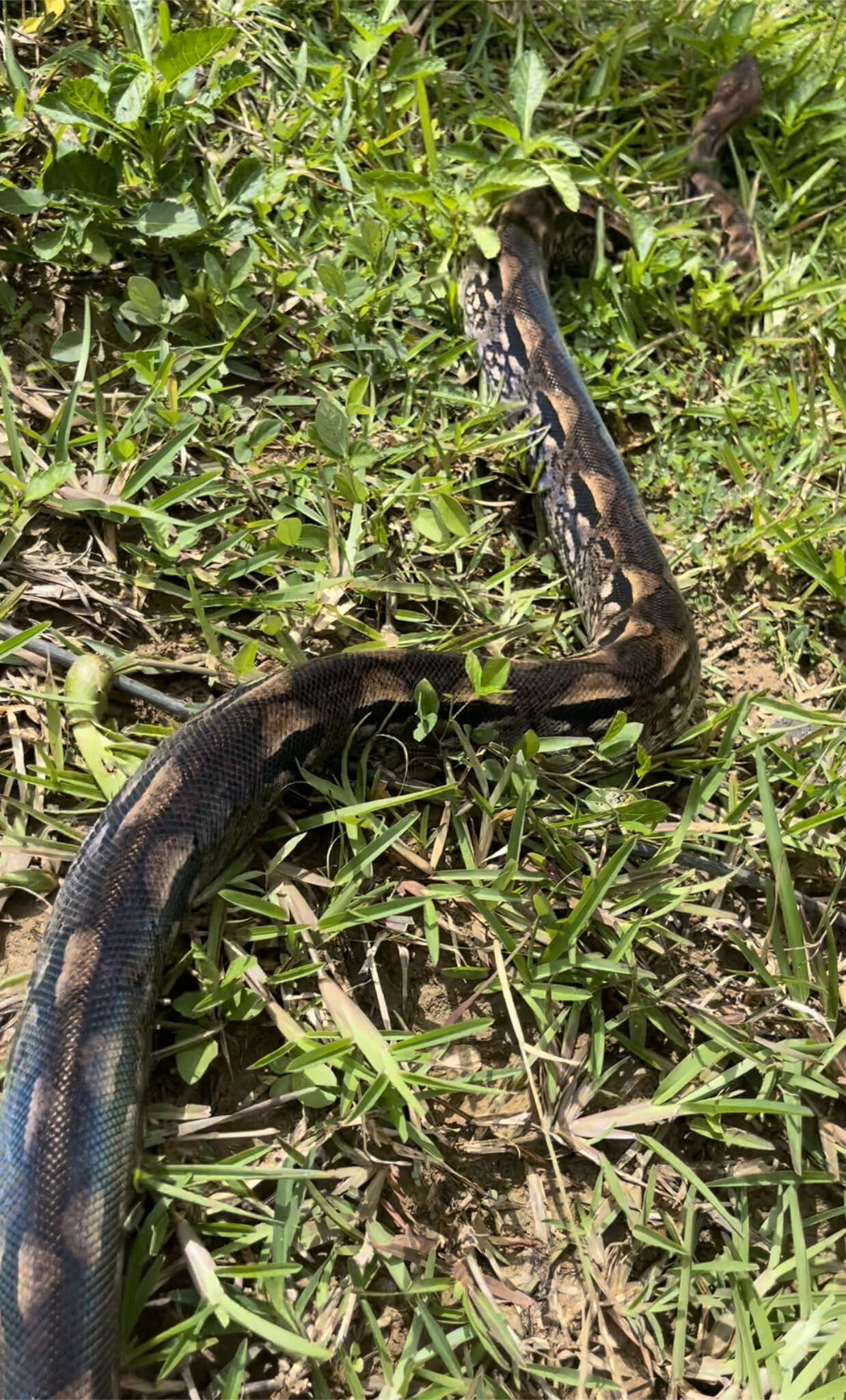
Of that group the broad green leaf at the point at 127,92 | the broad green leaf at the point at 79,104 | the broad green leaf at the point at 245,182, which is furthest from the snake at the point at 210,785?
the broad green leaf at the point at 79,104

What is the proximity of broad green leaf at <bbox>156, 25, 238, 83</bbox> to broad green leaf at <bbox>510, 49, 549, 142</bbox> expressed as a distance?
140 cm

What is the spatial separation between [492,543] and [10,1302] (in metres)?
3.01

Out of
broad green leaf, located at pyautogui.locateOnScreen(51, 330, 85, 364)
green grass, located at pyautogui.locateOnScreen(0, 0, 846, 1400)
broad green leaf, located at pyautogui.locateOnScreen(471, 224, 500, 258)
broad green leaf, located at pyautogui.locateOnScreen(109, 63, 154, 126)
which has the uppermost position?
broad green leaf, located at pyautogui.locateOnScreen(109, 63, 154, 126)

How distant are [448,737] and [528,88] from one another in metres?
3.13

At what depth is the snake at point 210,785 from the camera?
2.30m

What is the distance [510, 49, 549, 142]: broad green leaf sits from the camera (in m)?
4.59

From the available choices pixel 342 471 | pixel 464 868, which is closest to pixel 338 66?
pixel 342 471

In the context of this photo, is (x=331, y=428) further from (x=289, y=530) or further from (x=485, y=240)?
(x=485, y=240)

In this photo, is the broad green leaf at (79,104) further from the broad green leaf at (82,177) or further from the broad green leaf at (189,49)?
the broad green leaf at (189,49)

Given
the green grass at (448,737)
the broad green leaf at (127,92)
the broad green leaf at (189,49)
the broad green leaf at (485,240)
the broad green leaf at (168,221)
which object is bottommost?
the green grass at (448,737)

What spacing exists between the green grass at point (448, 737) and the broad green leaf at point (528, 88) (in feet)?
0.06

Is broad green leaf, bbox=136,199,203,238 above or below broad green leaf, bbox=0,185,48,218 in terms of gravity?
below

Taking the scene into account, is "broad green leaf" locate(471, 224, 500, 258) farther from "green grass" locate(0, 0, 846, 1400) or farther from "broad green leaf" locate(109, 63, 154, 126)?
"broad green leaf" locate(109, 63, 154, 126)

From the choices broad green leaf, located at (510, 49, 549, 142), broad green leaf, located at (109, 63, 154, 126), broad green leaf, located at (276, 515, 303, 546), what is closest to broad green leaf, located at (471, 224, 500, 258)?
broad green leaf, located at (510, 49, 549, 142)
